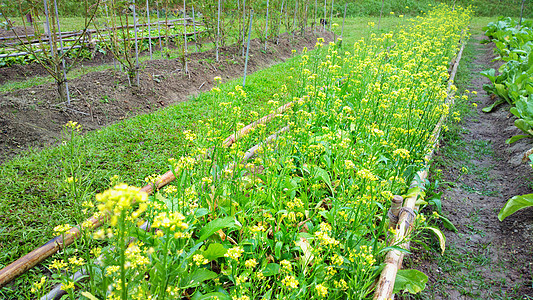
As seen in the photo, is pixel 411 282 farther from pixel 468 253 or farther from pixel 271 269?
pixel 468 253

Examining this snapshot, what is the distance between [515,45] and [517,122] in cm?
470

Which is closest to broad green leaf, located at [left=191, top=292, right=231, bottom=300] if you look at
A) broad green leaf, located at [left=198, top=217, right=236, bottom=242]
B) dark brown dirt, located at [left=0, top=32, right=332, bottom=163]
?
broad green leaf, located at [left=198, top=217, right=236, bottom=242]

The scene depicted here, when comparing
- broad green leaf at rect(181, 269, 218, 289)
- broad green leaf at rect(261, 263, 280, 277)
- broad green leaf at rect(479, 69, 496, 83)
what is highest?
broad green leaf at rect(479, 69, 496, 83)

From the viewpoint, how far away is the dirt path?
98.6 inches

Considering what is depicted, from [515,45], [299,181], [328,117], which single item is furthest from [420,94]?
[515,45]

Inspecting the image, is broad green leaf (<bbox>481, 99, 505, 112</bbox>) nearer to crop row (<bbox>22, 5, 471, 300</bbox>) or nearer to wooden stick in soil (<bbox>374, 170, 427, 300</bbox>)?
crop row (<bbox>22, 5, 471, 300</bbox>)

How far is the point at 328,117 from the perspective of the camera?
3.95 meters

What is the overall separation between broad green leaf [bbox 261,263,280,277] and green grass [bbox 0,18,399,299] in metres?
0.94

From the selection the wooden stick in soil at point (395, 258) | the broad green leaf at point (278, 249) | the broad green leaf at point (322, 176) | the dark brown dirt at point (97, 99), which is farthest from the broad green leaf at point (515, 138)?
the dark brown dirt at point (97, 99)

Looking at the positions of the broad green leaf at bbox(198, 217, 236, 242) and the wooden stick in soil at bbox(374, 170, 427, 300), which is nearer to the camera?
the wooden stick in soil at bbox(374, 170, 427, 300)

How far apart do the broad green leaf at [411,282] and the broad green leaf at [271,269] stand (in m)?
0.80

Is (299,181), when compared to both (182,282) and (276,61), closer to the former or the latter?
(182,282)

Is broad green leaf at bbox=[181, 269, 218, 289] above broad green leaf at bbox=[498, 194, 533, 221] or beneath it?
above

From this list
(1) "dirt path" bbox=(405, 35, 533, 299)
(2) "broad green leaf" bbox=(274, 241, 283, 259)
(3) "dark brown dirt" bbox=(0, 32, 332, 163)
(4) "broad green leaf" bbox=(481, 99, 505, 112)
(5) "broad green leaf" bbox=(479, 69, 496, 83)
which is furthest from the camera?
(5) "broad green leaf" bbox=(479, 69, 496, 83)
